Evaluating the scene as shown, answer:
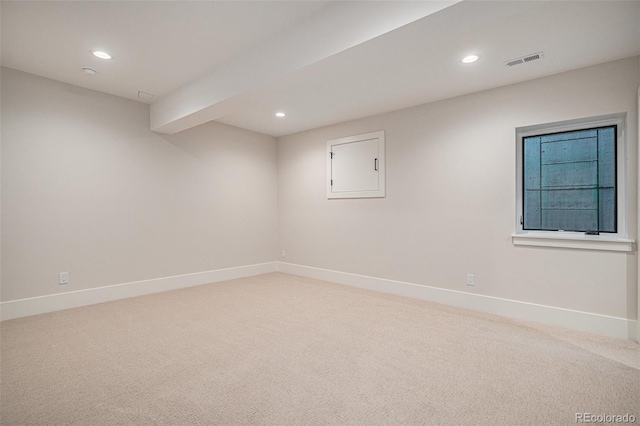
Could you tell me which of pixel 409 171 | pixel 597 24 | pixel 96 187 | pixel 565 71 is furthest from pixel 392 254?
pixel 96 187

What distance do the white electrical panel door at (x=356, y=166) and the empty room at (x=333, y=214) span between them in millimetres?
36

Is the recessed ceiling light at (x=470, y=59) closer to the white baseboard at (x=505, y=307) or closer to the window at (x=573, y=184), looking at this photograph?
the window at (x=573, y=184)

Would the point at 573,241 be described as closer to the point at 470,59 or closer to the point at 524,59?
the point at 524,59

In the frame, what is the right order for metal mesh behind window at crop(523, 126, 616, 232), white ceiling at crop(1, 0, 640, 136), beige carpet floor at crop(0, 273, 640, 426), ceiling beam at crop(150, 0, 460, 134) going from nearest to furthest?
beige carpet floor at crop(0, 273, 640, 426), ceiling beam at crop(150, 0, 460, 134), white ceiling at crop(1, 0, 640, 136), metal mesh behind window at crop(523, 126, 616, 232)

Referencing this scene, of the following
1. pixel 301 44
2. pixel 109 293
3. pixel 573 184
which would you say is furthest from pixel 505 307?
pixel 109 293

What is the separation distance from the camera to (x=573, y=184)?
3230 mm

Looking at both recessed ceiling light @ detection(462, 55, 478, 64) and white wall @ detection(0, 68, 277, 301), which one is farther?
white wall @ detection(0, 68, 277, 301)

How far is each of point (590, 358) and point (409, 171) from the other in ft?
8.63

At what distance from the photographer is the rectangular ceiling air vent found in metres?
2.76

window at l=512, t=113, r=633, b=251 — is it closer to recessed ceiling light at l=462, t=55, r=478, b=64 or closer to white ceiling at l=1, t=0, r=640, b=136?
white ceiling at l=1, t=0, r=640, b=136

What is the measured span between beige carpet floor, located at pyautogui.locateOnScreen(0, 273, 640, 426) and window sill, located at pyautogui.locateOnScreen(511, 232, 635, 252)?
32.5 inches

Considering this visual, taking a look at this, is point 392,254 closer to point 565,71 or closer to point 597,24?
point 565,71

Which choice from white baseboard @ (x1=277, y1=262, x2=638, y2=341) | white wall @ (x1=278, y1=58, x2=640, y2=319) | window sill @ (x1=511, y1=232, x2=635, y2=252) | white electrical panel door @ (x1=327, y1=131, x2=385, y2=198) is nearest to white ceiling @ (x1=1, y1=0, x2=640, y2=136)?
white wall @ (x1=278, y1=58, x2=640, y2=319)

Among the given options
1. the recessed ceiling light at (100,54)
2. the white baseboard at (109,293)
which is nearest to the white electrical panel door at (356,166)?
the white baseboard at (109,293)
